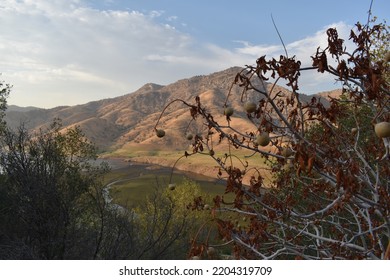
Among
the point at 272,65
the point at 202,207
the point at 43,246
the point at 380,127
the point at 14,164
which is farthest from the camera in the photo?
the point at 14,164

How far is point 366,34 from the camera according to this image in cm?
418

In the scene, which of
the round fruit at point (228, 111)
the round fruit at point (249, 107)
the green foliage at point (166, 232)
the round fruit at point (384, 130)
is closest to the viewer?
the round fruit at point (384, 130)

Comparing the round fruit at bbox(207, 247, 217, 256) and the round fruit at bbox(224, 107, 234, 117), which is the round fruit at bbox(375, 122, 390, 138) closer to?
the round fruit at bbox(224, 107, 234, 117)

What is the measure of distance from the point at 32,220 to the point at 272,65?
42.1ft

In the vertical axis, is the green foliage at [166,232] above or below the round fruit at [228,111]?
below

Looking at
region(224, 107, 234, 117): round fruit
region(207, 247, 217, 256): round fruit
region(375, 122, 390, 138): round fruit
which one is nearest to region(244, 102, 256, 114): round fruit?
region(224, 107, 234, 117): round fruit

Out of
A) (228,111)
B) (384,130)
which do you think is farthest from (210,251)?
(384,130)

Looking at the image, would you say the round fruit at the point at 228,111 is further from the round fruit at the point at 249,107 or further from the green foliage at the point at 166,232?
the green foliage at the point at 166,232

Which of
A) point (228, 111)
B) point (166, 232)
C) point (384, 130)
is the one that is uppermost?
point (228, 111)

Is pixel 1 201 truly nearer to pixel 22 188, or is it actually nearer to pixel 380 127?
pixel 22 188

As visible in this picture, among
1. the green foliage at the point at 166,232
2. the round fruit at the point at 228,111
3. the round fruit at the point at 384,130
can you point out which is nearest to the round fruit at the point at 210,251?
the green foliage at the point at 166,232

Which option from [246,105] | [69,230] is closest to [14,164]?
[69,230]

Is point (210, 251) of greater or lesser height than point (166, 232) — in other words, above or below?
above

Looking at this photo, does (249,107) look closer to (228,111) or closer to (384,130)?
(228,111)
